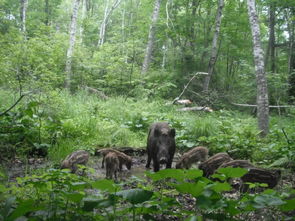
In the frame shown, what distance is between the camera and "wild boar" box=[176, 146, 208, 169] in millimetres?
6551

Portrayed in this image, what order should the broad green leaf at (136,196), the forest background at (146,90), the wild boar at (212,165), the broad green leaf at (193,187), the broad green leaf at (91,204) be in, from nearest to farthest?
the broad green leaf at (136,196)
the broad green leaf at (91,204)
the broad green leaf at (193,187)
the wild boar at (212,165)
the forest background at (146,90)

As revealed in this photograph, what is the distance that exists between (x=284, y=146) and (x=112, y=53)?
620 inches

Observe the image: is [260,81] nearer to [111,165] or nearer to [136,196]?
[111,165]

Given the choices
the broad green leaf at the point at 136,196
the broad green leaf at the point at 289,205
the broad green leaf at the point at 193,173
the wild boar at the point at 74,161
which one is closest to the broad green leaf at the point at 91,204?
the broad green leaf at the point at 136,196

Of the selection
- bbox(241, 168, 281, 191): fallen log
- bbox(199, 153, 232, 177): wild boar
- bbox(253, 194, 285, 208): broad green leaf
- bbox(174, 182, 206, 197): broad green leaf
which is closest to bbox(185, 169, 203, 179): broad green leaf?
bbox(174, 182, 206, 197): broad green leaf

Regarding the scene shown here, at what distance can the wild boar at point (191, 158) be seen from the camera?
6551 mm

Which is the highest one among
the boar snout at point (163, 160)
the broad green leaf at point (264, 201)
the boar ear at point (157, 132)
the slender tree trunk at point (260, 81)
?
Answer: the slender tree trunk at point (260, 81)

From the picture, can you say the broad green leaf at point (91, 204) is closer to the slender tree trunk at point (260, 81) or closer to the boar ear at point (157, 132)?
the boar ear at point (157, 132)

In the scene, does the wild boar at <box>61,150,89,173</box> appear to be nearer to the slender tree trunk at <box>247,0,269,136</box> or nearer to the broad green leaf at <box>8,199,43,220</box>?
the broad green leaf at <box>8,199,43,220</box>

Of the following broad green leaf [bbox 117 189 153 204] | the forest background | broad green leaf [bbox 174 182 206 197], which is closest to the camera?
broad green leaf [bbox 117 189 153 204]

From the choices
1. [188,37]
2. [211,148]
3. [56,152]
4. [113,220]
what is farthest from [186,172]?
[188,37]

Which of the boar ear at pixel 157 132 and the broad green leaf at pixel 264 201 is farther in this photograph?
the boar ear at pixel 157 132

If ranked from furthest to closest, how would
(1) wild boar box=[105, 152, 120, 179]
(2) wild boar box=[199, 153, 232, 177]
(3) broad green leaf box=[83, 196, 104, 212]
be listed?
(2) wild boar box=[199, 153, 232, 177]
(1) wild boar box=[105, 152, 120, 179]
(3) broad green leaf box=[83, 196, 104, 212]

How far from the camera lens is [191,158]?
266 inches
